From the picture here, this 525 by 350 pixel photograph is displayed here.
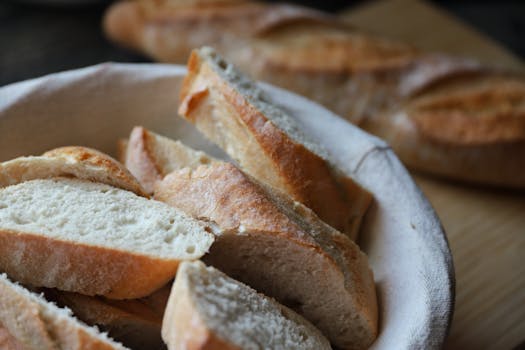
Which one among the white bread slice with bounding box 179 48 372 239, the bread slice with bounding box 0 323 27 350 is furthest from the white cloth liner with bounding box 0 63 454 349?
the bread slice with bounding box 0 323 27 350

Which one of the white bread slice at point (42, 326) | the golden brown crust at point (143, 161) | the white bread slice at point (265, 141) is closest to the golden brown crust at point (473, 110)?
the white bread slice at point (265, 141)

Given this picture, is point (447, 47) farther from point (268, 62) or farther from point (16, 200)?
point (16, 200)

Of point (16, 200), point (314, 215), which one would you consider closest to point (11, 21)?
point (16, 200)

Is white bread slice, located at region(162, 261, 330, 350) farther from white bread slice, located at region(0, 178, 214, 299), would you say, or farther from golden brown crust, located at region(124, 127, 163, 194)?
golden brown crust, located at region(124, 127, 163, 194)

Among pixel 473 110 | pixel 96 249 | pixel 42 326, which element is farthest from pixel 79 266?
pixel 473 110

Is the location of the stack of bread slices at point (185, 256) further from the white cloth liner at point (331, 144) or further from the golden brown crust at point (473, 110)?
the golden brown crust at point (473, 110)
